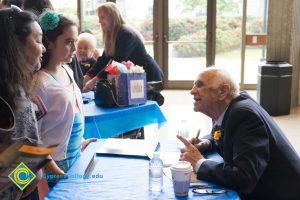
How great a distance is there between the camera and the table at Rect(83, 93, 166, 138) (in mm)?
2725

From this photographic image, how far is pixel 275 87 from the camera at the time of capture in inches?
222

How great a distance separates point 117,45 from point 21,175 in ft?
8.23

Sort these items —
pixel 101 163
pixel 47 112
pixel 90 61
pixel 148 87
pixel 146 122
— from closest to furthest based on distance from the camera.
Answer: pixel 47 112
pixel 101 163
pixel 146 122
pixel 148 87
pixel 90 61

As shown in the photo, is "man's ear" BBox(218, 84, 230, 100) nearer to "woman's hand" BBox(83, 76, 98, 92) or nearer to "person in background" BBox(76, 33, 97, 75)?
"woman's hand" BBox(83, 76, 98, 92)

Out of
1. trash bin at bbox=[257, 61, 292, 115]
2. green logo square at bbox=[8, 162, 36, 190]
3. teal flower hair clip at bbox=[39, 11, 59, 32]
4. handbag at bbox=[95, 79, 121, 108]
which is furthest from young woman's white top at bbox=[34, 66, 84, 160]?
trash bin at bbox=[257, 61, 292, 115]

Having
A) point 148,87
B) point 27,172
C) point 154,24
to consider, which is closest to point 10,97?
point 27,172

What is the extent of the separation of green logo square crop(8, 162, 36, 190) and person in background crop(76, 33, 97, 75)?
10.1 feet

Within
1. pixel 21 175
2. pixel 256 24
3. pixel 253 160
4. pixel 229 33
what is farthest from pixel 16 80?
pixel 256 24

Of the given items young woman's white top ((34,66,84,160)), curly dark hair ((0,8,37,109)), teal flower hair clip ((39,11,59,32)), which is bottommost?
young woman's white top ((34,66,84,160))

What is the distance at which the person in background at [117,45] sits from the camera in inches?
142

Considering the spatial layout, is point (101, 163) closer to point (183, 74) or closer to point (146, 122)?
point (146, 122)

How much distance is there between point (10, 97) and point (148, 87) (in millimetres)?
2240

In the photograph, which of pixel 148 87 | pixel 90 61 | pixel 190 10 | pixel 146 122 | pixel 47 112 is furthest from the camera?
pixel 190 10

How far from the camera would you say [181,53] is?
7.73 m
